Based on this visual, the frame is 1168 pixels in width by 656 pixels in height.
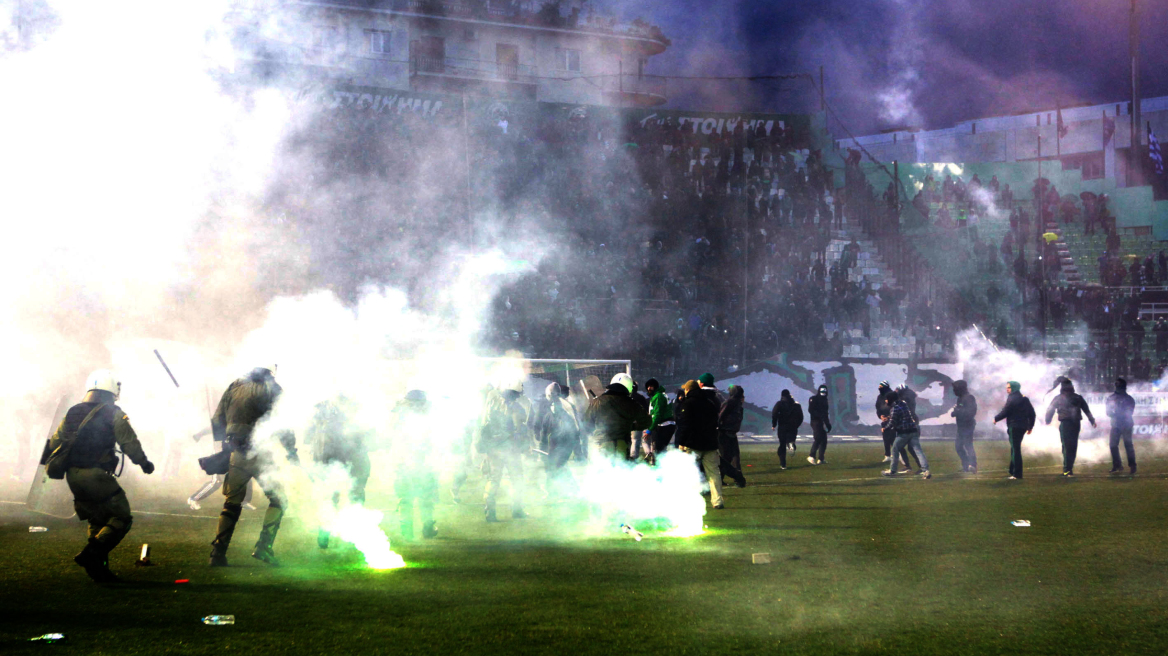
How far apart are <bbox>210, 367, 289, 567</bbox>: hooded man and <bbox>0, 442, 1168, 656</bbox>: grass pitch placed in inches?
11.0

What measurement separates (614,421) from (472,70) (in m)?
35.6

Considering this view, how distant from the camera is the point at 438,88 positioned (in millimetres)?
41312

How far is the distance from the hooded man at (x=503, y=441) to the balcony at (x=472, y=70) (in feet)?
99.5

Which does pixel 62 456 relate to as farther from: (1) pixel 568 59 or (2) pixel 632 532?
(1) pixel 568 59

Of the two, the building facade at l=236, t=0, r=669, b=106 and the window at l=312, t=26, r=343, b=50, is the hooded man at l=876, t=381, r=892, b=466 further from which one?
the building facade at l=236, t=0, r=669, b=106

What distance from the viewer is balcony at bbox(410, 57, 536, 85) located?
1597 inches

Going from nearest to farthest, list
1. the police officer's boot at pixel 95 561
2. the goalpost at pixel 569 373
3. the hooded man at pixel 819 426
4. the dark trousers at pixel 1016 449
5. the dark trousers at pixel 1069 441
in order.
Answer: the police officer's boot at pixel 95 561 < the dark trousers at pixel 1016 449 < the dark trousers at pixel 1069 441 < the goalpost at pixel 569 373 < the hooded man at pixel 819 426

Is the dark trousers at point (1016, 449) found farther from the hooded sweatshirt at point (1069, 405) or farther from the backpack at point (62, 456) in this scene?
the backpack at point (62, 456)

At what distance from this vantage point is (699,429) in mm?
11555

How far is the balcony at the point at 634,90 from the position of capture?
47.5 metres

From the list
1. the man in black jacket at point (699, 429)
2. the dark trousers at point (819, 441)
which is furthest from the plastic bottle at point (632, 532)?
the dark trousers at point (819, 441)

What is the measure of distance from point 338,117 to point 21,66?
42.7 feet

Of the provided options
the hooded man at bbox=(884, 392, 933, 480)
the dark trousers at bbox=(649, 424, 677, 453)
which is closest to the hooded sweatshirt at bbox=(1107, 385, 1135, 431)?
the hooded man at bbox=(884, 392, 933, 480)

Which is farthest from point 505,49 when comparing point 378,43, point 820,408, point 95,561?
point 95,561
